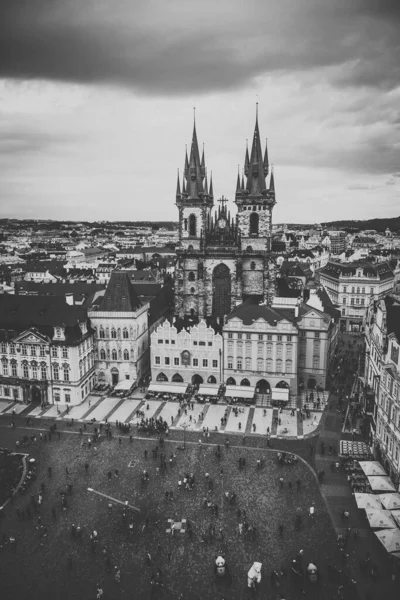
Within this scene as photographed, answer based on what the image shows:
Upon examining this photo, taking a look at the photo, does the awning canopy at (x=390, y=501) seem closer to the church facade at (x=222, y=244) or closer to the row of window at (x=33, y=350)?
the row of window at (x=33, y=350)

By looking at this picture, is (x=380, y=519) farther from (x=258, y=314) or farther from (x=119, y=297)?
(x=119, y=297)

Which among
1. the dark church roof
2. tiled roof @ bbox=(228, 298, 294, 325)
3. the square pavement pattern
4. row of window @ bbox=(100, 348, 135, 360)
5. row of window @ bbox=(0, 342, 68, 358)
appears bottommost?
the square pavement pattern

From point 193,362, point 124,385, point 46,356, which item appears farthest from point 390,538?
point 46,356

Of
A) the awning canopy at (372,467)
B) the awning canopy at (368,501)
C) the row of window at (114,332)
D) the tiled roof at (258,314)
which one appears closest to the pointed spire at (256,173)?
the tiled roof at (258,314)

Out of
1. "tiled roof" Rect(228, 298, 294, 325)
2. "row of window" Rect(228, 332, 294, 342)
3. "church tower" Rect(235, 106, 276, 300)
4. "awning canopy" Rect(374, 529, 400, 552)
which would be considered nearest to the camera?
"awning canopy" Rect(374, 529, 400, 552)

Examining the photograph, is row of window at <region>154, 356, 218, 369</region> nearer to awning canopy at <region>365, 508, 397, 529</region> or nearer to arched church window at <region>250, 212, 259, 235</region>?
arched church window at <region>250, 212, 259, 235</region>

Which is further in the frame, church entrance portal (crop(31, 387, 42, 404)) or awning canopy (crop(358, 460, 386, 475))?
church entrance portal (crop(31, 387, 42, 404))

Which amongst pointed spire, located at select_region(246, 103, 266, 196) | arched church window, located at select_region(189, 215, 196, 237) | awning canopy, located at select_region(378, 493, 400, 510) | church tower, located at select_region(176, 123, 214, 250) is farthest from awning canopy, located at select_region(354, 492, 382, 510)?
arched church window, located at select_region(189, 215, 196, 237)
